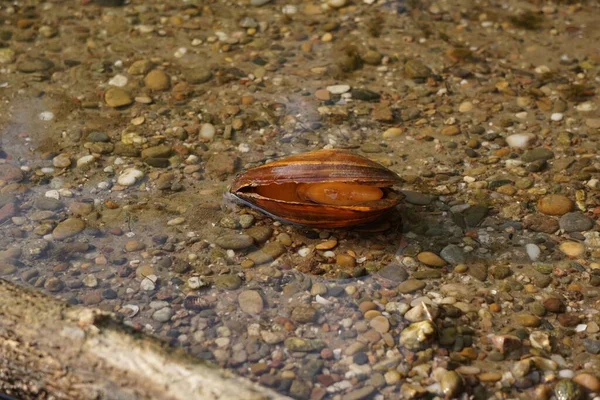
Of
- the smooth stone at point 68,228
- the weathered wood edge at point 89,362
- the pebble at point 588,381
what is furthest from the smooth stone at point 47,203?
the pebble at point 588,381

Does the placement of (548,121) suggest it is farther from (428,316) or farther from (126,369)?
(126,369)

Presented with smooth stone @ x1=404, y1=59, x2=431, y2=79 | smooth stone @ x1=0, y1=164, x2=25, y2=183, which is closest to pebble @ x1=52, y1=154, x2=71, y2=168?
smooth stone @ x1=0, y1=164, x2=25, y2=183

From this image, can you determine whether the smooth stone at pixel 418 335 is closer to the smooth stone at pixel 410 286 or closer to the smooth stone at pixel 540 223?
the smooth stone at pixel 410 286

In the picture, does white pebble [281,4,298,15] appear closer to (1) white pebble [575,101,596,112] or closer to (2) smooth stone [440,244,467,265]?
(1) white pebble [575,101,596,112]

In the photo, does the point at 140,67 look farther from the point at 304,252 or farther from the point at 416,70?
the point at 304,252

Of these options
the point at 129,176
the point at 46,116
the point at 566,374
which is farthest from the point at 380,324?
the point at 46,116
